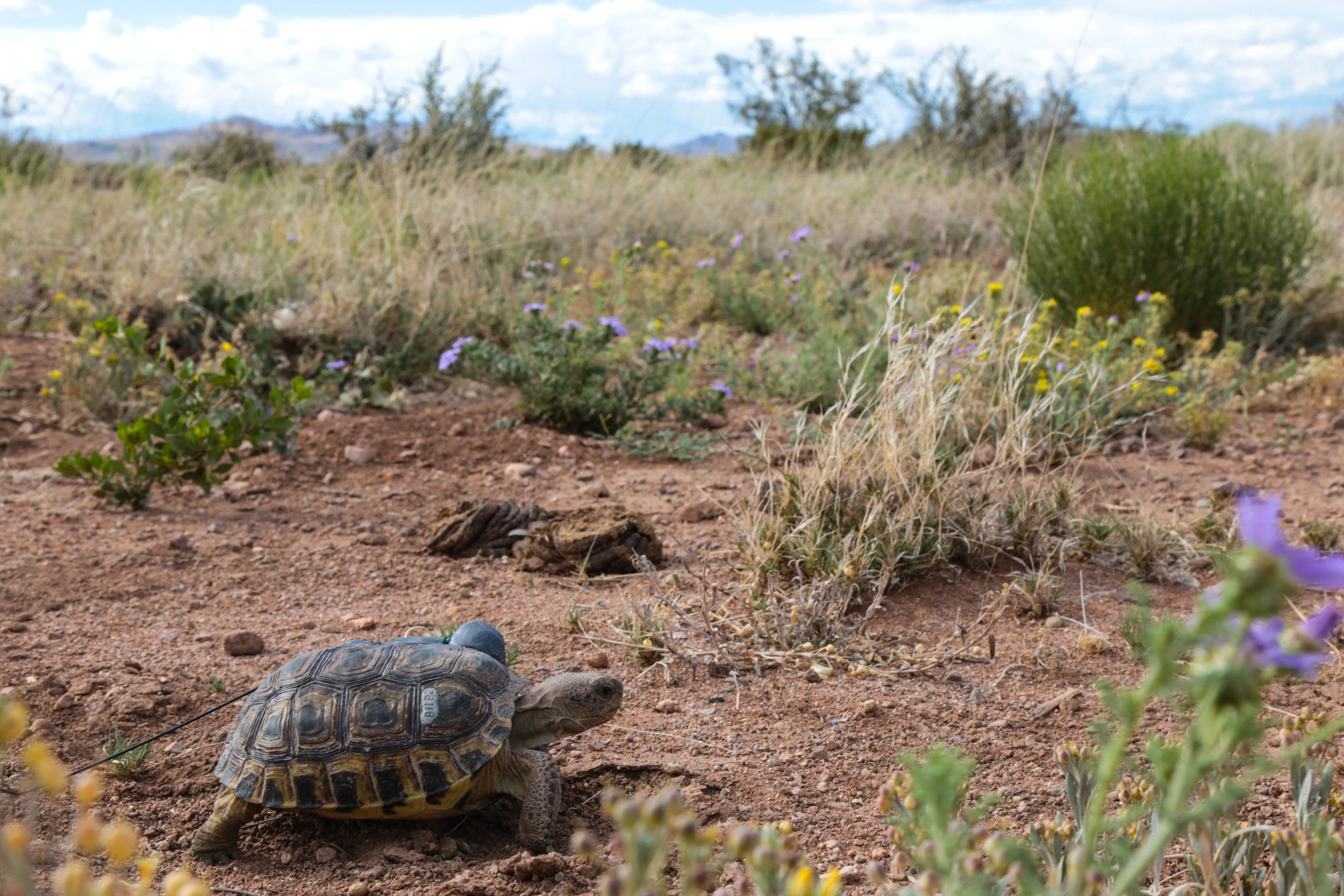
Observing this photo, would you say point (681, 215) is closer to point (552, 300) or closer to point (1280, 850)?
point (552, 300)

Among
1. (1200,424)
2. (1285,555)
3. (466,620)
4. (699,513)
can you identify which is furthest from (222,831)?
(1200,424)

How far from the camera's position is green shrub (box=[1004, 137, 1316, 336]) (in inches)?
252

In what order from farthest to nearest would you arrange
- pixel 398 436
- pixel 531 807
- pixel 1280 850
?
pixel 398 436
pixel 531 807
pixel 1280 850

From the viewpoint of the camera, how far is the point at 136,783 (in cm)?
246

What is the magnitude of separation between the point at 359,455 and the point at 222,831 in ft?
9.96

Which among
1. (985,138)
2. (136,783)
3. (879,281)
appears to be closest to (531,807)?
(136,783)

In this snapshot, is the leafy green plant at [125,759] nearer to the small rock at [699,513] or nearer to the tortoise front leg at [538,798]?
the tortoise front leg at [538,798]

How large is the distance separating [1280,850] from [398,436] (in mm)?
4372

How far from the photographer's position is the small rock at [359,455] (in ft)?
16.6

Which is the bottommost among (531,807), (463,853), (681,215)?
(463,853)

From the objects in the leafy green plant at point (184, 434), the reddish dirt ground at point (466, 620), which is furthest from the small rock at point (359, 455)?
the leafy green plant at point (184, 434)

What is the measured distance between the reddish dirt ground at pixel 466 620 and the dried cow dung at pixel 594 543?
3.0 inches

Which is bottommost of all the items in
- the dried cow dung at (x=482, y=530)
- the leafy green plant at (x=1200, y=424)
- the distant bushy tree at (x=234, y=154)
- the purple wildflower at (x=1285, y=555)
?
the dried cow dung at (x=482, y=530)

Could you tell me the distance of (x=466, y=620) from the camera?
11.0ft
